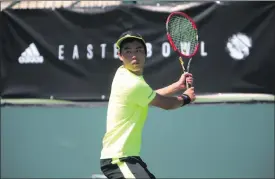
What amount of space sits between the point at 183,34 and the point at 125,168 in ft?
4.55

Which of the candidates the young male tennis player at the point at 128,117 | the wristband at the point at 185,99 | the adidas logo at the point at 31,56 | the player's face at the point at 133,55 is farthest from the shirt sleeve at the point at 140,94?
the adidas logo at the point at 31,56

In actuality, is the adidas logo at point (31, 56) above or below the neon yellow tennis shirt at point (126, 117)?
above

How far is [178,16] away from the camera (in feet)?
14.8

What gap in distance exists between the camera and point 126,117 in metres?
3.67

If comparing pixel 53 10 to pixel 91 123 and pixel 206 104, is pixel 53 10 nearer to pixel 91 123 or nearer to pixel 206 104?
pixel 91 123

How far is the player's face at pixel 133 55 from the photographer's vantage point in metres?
3.78

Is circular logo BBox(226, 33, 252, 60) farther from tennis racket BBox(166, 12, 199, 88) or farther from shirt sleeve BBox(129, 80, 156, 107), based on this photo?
shirt sleeve BBox(129, 80, 156, 107)

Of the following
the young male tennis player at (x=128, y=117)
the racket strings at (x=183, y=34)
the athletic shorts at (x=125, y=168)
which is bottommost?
the athletic shorts at (x=125, y=168)

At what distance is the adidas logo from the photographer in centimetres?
661

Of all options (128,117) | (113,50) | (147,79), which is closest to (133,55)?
(128,117)

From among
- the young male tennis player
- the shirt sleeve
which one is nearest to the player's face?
the young male tennis player

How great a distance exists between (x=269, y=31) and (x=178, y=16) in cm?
192

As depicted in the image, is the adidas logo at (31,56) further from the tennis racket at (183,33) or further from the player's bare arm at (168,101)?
the player's bare arm at (168,101)

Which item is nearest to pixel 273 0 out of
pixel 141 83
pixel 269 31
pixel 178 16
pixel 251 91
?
pixel 269 31
